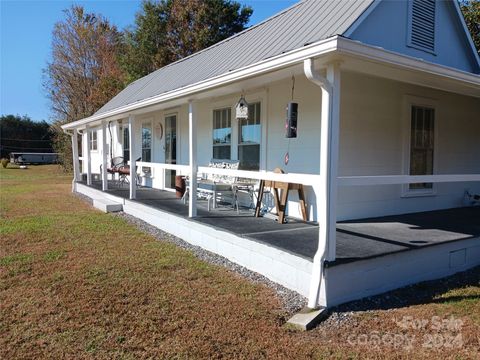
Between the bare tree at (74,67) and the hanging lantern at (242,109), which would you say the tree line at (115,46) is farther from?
the hanging lantern at (242,109)

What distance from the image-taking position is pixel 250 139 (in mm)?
7699

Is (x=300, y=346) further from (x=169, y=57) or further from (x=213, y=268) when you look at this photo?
(x=169, y=57)

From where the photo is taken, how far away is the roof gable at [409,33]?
19.3ft

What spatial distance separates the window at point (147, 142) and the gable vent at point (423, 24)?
7.92 m

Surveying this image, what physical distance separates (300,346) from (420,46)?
590cm

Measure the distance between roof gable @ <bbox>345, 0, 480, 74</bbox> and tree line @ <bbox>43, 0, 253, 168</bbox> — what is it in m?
17.0

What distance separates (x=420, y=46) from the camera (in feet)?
22.6

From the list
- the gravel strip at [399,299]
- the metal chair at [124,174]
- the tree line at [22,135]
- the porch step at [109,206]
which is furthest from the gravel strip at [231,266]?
the tree line at [22,135]

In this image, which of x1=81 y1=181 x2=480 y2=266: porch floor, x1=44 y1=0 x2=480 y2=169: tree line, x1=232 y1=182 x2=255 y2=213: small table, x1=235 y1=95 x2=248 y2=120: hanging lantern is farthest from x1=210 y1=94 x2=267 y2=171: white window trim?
x1=44 y1=0 x2=480 y2=169: tree line

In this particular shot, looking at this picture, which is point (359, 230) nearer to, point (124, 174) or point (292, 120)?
point (292, 120)

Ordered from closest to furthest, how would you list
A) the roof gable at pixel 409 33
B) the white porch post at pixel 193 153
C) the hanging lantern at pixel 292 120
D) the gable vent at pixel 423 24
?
the hanging lantern at pixel 292 120
the roof gable at pixel 409 33
the white porch post at pixel 193 153
the gable vent at pixel 423 24

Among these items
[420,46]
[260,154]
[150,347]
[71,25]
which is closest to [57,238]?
[260,154]

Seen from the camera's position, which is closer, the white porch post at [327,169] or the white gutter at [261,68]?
the white gutter at [261,68]

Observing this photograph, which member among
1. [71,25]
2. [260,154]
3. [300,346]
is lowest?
[300,346]
